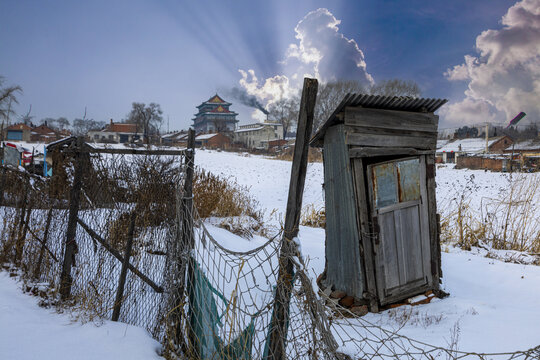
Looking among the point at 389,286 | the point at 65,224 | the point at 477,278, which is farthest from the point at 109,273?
the point at 477,278

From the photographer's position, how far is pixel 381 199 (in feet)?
15.7

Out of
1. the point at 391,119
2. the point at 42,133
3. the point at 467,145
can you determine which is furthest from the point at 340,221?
the point at 42,133

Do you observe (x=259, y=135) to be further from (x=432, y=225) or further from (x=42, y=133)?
(x=432, y=225)

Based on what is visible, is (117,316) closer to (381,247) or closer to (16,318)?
(16,318)

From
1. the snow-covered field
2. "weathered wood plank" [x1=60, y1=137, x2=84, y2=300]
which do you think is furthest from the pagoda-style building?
"weathered wood plank" [x1=60, y1=137, x2=84, y2=300]

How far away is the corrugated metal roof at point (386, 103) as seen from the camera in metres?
4.60

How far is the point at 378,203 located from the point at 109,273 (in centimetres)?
367

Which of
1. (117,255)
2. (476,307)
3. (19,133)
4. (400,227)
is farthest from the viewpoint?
(19,133)

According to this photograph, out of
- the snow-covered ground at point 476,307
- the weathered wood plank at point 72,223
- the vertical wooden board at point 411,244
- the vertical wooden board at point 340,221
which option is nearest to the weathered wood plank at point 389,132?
the vertical wooden board at point 340,221

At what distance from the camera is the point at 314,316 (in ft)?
6.37

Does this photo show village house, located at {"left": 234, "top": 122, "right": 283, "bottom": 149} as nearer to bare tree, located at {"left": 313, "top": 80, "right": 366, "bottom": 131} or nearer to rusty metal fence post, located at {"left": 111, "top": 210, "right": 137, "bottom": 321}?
bare tree, located at {"left": 313, "top": 80, "right": 366, "bottom": 131}

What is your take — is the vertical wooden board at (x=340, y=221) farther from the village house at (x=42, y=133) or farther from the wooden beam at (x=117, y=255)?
the village house at (x=42, y=133)

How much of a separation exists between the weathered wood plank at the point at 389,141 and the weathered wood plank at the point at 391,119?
15 centimetres

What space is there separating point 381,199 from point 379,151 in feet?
2.33
